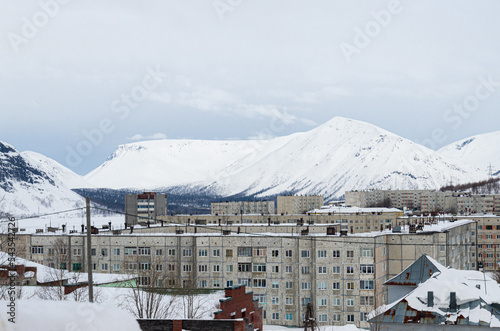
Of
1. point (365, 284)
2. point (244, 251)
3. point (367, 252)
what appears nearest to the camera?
point (365, 284)

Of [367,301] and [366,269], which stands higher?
[366,269]

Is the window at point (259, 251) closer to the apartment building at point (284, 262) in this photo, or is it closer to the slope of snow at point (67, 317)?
the apartment building at point (284, 262)

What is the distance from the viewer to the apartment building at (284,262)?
61219 mm

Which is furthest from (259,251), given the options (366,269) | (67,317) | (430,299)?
(67,317)

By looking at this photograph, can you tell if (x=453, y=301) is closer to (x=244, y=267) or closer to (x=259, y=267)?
(x=259, y=267)

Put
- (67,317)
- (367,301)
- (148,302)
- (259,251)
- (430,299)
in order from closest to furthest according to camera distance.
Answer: (67,317), (148,302), (430,299), (367,301), (259,251)

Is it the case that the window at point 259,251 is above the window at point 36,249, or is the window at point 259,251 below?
above

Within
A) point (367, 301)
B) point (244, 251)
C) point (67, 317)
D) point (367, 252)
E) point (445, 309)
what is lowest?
point (367, 301)

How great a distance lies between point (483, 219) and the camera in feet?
390

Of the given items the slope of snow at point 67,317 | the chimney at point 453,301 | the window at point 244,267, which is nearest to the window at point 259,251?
the window at point 244,267

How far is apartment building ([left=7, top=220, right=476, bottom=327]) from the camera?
2410 inches

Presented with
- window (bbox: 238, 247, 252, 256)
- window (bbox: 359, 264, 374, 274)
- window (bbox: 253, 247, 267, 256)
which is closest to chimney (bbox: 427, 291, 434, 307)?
window (bbox: 359, 264, 374, 274)

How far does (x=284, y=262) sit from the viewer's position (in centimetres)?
6425

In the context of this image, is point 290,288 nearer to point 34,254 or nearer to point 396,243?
point 396,243
